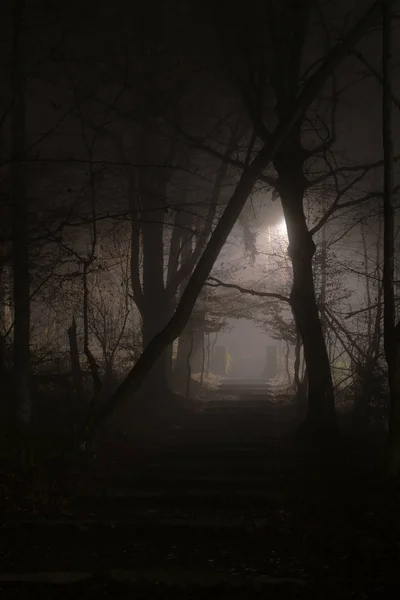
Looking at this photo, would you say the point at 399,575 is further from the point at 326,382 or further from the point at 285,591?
the point at 326,382

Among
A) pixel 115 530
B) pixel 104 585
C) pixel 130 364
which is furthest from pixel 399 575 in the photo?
pixel 130 364

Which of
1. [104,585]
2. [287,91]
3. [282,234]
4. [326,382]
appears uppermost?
[287,91]

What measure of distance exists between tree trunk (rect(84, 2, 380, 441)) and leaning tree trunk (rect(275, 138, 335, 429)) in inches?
83.1

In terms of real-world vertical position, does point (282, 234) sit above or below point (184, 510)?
above

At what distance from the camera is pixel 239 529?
7336 millimetres

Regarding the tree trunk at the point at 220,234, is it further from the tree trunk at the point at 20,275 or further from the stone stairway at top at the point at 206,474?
the tree trunk at the point at 20,275

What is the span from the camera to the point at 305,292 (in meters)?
13.0

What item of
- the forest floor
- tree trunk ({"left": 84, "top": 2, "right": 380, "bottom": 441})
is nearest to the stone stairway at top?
the forest floor

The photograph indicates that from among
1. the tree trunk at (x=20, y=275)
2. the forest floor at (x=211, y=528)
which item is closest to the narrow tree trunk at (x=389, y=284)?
the forest floor at (x=211, y=528)

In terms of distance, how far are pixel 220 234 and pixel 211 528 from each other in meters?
5.60

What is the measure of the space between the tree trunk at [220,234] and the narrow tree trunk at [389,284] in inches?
47.3

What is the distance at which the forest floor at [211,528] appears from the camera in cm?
574

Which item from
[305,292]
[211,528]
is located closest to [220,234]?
[305,292]

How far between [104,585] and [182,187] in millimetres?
18871
